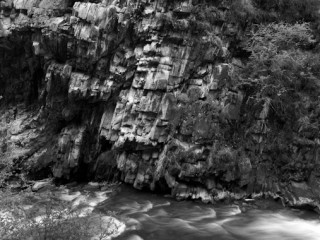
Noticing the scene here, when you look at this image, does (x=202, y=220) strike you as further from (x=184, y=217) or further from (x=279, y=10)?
(x=279, y=10)

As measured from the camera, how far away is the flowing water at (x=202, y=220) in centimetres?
1062

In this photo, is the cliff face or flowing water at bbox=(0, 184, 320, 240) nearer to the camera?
flowing water at bbox=(0, 184, 320, 240)

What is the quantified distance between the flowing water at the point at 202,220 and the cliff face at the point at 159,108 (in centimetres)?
72

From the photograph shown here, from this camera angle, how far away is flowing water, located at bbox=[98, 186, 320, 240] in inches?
418

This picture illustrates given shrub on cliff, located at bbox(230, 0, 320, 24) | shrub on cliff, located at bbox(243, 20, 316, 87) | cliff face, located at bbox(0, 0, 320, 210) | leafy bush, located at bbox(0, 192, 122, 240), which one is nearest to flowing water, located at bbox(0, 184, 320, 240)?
cliff face, located at bbox(0, 0, 320, 210)

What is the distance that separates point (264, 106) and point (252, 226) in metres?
5.38

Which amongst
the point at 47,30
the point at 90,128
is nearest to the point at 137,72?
the point at 90,128

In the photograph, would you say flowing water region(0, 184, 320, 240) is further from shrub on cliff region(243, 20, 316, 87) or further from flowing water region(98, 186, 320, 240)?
shrub on cliff region(243, 20, 316, 87)

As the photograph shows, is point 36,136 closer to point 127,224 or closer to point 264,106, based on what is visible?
point 127,224

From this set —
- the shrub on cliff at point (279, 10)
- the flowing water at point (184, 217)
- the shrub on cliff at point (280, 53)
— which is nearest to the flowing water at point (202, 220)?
the flowing water at point (184, 217)

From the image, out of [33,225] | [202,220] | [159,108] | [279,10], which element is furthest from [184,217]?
[279,10]

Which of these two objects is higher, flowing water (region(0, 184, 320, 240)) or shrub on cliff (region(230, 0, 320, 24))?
shrub on cliff (region(230, 0, 320, 24))

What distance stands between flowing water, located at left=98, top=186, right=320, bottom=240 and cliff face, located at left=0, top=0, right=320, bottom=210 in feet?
2.38

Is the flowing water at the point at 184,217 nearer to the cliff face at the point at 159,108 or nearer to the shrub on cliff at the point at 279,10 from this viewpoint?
the cliff face at the point at 159,108
